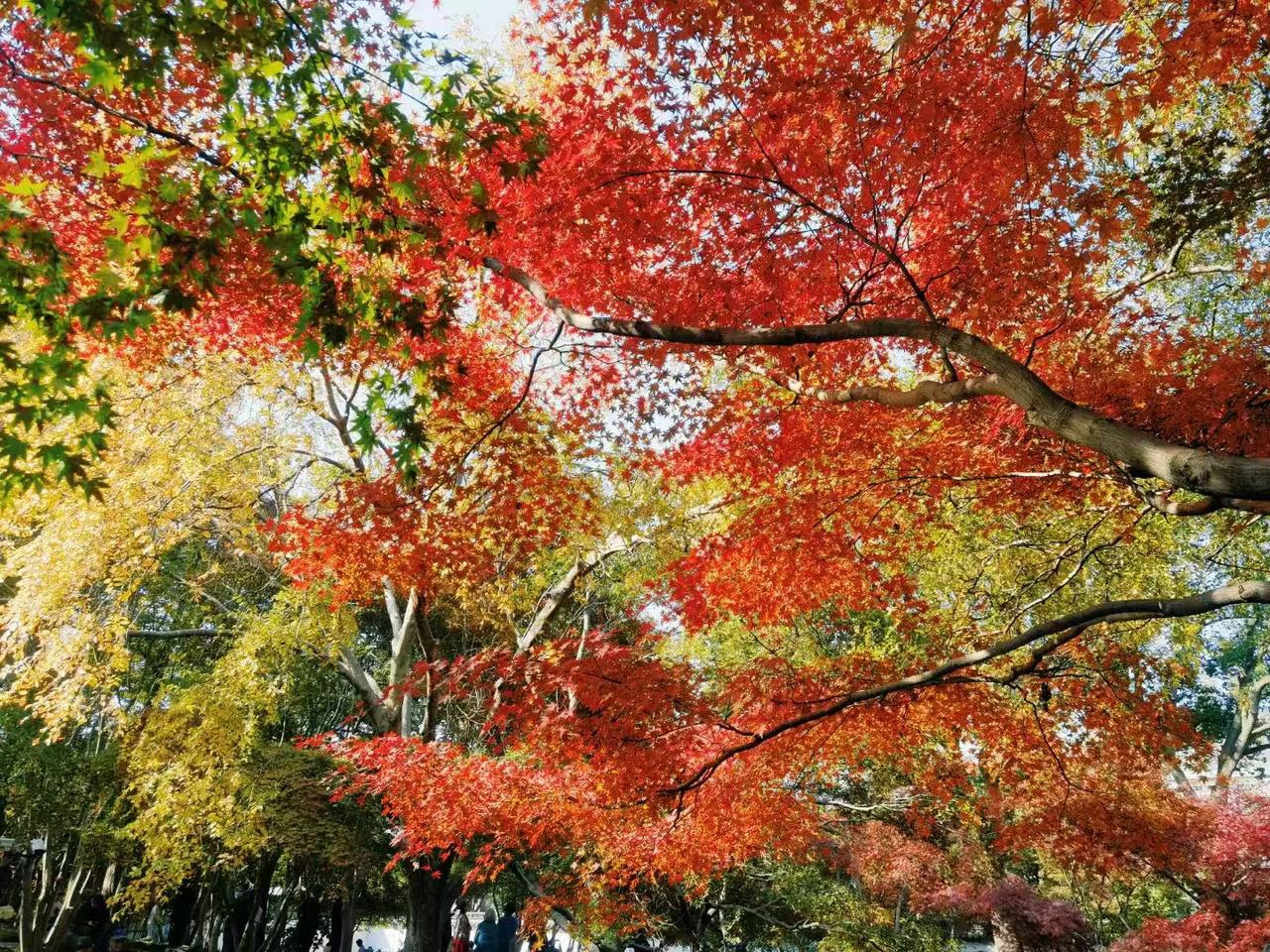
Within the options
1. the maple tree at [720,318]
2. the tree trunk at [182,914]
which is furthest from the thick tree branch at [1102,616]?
the tree trunk at [182,914]

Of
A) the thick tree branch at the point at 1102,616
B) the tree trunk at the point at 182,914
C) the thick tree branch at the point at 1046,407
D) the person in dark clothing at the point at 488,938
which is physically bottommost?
the tree trunk at the point at 182,914

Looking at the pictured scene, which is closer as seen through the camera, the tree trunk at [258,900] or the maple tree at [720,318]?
the maple tree at [720,318]

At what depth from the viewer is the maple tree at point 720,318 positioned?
3.52 m

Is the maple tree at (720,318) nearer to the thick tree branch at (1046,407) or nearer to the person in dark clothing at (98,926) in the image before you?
the thick tree branch at (1046,407)

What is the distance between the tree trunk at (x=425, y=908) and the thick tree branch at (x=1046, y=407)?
1010 centimetres

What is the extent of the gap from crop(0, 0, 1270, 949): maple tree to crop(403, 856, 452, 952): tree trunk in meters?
0.10

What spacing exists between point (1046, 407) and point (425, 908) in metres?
11.6

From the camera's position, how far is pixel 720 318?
7.10 m

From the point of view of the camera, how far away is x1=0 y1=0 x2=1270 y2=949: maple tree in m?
3.52

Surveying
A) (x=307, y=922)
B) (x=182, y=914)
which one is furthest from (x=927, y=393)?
(x=182, y=914)

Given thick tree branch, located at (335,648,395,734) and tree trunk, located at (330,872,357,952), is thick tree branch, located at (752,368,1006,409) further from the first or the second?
tree trunk, located at (330,872,357,952)

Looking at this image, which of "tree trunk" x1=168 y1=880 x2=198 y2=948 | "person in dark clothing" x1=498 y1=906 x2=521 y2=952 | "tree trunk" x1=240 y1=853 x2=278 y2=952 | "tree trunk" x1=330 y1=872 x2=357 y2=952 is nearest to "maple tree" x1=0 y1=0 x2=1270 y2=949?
"person in dark clothing" x1=498 y1=906 x2=521 y2=952

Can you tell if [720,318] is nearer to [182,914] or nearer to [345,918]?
[345,918]

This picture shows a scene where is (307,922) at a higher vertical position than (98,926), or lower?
lower
